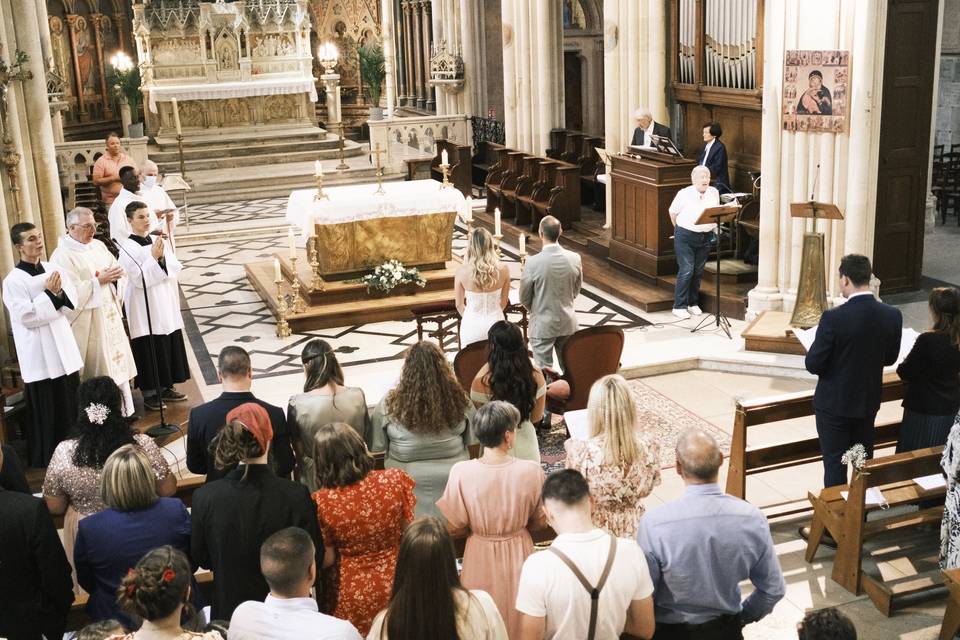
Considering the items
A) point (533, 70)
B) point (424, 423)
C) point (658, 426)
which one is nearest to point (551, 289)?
point (658, 426)

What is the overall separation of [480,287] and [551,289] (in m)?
0.49

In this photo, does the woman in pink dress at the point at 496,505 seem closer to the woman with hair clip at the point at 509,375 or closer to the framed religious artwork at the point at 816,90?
the woman with hair clip at the point at 509,375

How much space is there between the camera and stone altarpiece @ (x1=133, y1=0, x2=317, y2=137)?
21141 millimetres

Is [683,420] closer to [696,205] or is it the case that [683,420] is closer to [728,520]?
[696,205]

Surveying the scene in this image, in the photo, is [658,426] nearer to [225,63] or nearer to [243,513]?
[243,513]

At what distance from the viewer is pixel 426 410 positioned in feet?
15.1

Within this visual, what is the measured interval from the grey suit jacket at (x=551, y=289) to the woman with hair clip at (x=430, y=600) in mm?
4234

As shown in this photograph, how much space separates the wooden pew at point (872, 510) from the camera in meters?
4.89

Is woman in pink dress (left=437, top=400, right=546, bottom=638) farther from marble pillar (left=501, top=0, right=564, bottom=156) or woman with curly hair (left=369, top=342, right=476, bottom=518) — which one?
marble pillar (left=501, top=0, right=564, bottom=156)

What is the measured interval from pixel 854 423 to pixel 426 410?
229cm

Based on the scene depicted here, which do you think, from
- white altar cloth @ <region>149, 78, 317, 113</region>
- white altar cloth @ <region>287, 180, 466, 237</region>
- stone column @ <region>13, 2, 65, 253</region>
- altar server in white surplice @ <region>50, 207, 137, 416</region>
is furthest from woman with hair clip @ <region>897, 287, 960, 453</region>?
white altar cloth @ <region>149, 78, 317, 113</region>

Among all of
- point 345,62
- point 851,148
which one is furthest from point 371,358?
point 345,62

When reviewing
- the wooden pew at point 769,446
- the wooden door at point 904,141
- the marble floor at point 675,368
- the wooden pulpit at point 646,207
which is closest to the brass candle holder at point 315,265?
the marble floor at point 675,368

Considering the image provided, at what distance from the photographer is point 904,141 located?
968 cm
